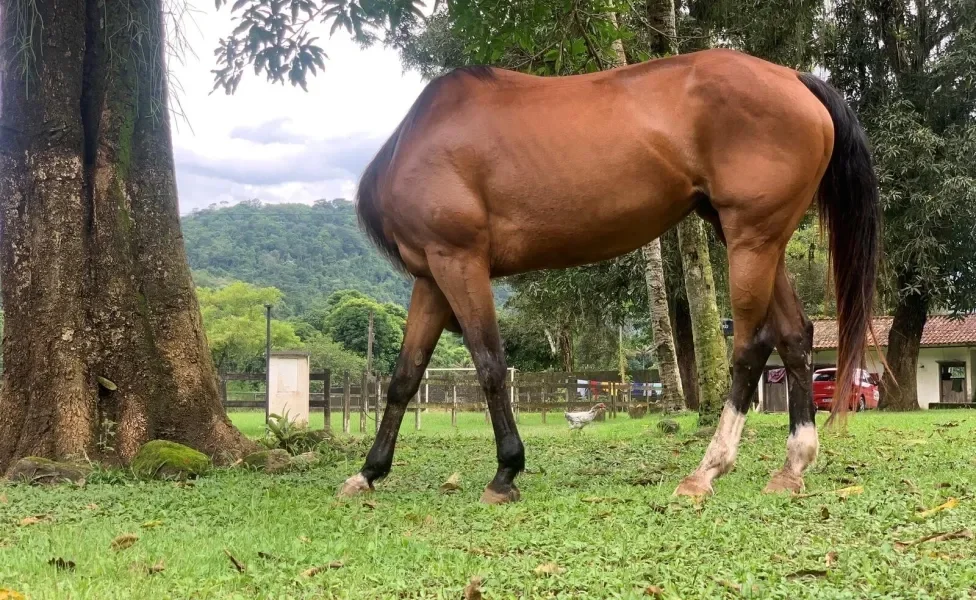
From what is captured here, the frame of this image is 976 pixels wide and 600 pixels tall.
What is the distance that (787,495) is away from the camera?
3670mm

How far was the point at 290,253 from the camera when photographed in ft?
247

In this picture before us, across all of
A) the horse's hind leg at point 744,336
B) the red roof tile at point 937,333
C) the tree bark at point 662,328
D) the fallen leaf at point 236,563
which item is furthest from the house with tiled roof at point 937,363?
the fallen leaf at point 236,563

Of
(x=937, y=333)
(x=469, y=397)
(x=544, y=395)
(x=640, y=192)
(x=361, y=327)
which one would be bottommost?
(x=469, y=397)

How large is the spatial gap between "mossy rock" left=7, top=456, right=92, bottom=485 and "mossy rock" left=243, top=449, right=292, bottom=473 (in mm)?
1052

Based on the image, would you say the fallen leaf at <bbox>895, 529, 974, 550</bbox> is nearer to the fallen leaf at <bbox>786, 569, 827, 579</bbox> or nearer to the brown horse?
the fallen leaf at <bbox>786, 569, 827, 579</bbox>

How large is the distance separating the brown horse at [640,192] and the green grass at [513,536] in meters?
0.43

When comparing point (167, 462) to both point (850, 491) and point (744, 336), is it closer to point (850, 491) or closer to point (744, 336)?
point (744, 336)

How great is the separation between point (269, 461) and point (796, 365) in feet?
11.3

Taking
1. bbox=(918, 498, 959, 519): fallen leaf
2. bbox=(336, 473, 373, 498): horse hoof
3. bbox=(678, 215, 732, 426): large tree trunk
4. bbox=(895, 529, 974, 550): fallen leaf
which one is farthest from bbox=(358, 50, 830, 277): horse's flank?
bbox=(678, 215, 732, 426): large tree trunk

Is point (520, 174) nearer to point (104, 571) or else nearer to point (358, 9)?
point (358, 9)

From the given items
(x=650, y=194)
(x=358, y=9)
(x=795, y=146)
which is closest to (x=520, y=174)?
(x=650, y=194)

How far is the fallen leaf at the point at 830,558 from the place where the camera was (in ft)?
8.15

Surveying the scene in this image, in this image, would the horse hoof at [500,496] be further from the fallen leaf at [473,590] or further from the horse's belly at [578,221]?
the fallen leaf at [473,590]

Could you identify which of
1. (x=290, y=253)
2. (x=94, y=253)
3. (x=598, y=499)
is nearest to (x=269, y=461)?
(x=94, y=253)
